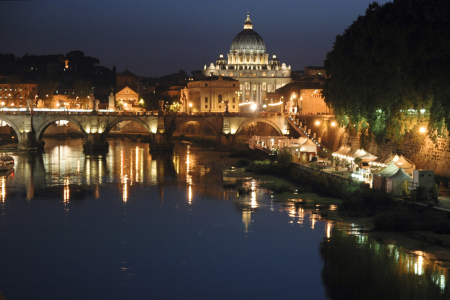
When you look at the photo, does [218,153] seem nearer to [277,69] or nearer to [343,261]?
[343,261]

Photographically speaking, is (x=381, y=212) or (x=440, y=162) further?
(x=440, y=162)

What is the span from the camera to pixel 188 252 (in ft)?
58.9

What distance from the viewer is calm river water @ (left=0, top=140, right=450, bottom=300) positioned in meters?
14.8

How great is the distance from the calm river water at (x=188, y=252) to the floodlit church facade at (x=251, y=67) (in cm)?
8782

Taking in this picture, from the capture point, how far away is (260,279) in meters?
15.6

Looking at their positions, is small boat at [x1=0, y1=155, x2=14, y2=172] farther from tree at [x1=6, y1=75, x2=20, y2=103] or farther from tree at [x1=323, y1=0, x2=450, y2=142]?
tree at [x1=6, y1=75, x2=20, y2=103]

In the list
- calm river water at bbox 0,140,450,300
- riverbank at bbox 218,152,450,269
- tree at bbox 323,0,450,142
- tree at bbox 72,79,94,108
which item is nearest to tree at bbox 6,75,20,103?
tree at bbox 72,79,94,108

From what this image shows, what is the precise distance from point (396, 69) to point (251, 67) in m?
98.1

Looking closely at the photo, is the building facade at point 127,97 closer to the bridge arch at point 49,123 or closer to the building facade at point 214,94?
the building facade at point 214,94

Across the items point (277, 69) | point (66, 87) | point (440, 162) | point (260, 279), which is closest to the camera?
point (260, 279)

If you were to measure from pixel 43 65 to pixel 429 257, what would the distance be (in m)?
116

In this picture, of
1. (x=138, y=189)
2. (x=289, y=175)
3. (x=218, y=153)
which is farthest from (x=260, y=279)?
(x=218, y=153)

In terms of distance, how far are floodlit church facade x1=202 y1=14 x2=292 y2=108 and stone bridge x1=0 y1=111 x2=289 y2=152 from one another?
56.9 metres

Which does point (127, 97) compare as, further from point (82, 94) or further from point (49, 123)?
point (49, 123)
